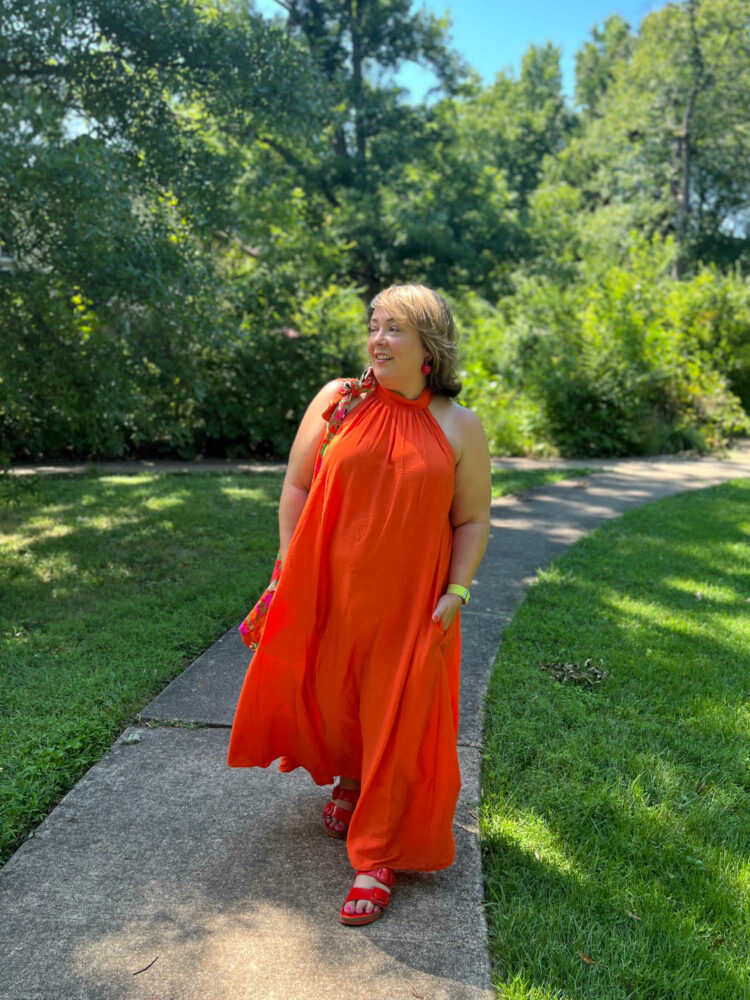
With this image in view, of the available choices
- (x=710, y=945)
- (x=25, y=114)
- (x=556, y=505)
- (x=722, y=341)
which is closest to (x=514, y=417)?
(x=556, y=505)

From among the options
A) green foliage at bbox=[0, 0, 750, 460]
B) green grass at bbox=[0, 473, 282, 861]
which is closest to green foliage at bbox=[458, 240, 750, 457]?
green foliage at bbox=[0, 0, 750, 460]

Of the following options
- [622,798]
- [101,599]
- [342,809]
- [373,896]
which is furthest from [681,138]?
[373,896]

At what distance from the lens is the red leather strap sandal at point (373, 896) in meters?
2.42

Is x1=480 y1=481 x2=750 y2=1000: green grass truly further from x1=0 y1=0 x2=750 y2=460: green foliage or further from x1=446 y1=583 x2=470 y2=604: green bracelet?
x1=0 y1=0 x2=750 y2=460: green foliage

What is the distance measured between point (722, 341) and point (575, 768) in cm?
1245

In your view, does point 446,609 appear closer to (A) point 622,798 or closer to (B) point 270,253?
(A) point 622,798

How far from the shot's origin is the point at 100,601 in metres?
5.22

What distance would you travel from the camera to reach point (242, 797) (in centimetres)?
309

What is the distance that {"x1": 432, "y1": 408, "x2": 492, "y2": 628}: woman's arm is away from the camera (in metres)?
2.67

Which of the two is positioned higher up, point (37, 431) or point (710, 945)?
point (37, 431)

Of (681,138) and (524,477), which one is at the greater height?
(681,138)

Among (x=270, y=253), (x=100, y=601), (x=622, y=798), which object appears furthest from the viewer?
(x=270, y=253)

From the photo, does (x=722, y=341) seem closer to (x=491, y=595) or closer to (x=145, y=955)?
(x=491, y=595)

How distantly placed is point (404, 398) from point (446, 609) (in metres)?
0.67
